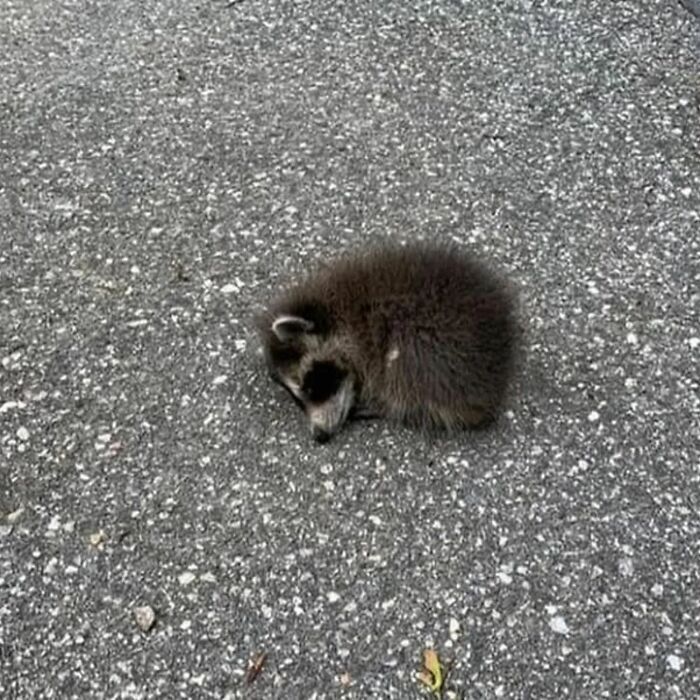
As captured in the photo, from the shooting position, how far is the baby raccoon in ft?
10.5

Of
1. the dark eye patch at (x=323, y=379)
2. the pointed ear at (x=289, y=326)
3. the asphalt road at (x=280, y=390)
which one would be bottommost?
the asphalt road at (x=280, y=390)

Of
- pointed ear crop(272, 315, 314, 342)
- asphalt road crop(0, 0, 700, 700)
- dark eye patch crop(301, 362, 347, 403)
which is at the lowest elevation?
asphalt road crop(0, 0, 700, 700)

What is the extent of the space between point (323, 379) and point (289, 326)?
6.3 inches

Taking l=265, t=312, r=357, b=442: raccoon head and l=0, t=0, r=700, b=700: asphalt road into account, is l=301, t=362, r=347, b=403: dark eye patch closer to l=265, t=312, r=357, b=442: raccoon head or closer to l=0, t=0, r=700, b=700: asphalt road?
l=265, t=312, r=357, b=442: raccoon head

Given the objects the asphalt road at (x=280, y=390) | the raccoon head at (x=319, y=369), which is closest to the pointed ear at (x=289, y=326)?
the raccoon head at (x=319, y=369)

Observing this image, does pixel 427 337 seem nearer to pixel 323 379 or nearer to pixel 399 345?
pixel 399 345

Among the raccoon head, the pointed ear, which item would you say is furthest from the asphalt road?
the pointed ear

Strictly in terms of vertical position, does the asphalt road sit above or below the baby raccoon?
below

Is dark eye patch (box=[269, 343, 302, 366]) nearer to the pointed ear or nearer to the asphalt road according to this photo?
the pointed ear

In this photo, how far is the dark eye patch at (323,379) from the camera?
3244mm

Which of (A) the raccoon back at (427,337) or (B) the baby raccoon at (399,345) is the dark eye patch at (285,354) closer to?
(B) the baby raccoon at (399,345)

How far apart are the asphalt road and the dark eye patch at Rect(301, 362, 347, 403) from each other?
126 mm

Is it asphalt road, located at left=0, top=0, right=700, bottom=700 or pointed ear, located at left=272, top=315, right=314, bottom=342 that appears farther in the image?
pointed ear, located at left=272, top=315, right=314, bottom=342

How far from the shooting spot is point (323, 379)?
10.6 ft
